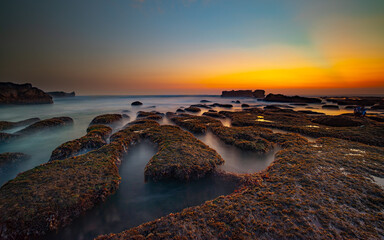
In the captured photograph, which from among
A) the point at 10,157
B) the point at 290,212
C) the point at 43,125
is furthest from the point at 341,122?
the point at 43,125

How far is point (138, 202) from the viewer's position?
5.44 meters

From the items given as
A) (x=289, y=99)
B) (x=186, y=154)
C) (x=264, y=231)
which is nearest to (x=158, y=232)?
(x=264, y=231)

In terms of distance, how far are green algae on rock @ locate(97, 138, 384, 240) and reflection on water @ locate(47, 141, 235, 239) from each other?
2.88 ft

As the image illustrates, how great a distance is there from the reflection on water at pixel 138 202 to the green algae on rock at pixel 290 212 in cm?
88

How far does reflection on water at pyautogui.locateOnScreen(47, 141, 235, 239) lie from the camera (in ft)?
14.3

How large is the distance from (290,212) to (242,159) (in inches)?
186

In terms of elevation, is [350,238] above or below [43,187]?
below

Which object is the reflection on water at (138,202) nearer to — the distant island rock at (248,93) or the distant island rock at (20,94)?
the distant island rock at (20,94)

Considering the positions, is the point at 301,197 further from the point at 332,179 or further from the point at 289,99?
the point at 289,99

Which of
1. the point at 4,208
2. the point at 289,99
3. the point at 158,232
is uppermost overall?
the point at 289,99

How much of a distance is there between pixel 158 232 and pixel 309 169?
21.9 feet

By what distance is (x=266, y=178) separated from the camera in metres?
5.98

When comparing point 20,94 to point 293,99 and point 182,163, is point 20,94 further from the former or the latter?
point 293,99

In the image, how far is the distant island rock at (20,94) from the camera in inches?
1618
